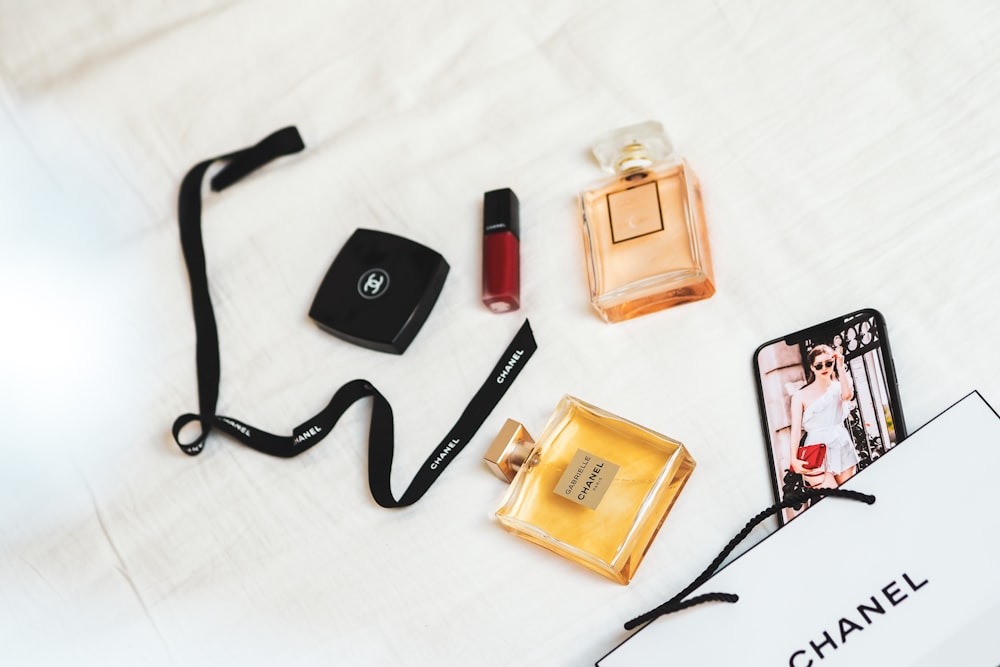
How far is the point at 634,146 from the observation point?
2.75 feet

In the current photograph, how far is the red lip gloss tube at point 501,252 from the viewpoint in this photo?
2.74ft

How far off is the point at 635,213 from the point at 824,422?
27 cm

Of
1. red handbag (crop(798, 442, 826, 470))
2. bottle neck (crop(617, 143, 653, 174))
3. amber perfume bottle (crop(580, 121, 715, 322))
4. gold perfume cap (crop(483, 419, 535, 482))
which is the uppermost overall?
bottle neck (crop(617, 143, 653, 174))

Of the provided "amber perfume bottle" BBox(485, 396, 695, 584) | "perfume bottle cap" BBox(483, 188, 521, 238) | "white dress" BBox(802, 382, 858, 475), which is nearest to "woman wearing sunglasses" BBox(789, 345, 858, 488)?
"white dress" BBox(802, 382, 858, 475)

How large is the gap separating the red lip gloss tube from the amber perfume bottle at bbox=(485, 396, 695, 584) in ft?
0.43

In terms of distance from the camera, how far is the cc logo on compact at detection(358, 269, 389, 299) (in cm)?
87

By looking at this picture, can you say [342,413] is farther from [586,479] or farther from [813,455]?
[813,455]

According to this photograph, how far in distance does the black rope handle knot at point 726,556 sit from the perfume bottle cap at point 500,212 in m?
0.37

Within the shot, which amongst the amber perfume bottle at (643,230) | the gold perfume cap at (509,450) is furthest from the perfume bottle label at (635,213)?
the gold perfume cap at (509,450)

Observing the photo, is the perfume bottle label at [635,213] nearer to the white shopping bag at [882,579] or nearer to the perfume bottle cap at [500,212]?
the perfume bottle cap at [500,212]

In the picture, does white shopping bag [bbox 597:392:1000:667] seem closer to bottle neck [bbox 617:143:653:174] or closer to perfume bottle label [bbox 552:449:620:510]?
perfume bottle label [bbox 552:449:620:510]

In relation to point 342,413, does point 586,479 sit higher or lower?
lower

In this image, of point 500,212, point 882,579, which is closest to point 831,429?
point 882,579

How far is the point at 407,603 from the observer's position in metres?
0.79
